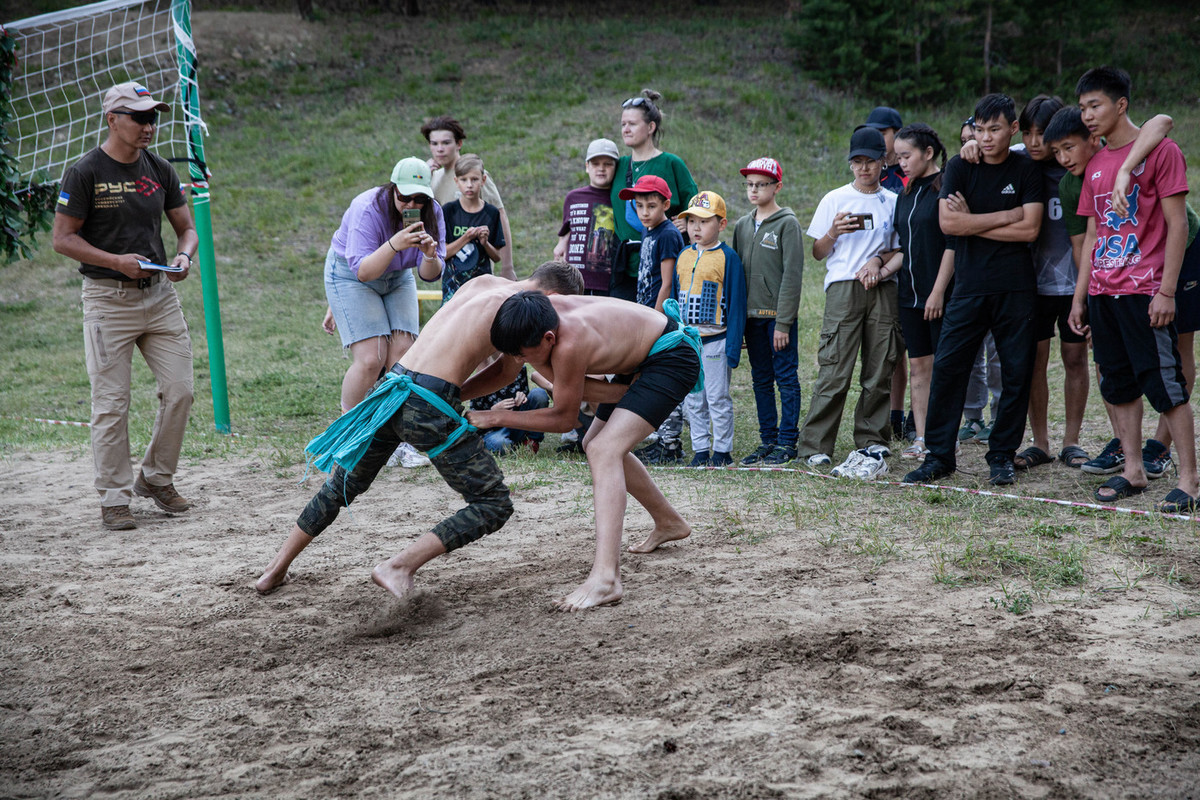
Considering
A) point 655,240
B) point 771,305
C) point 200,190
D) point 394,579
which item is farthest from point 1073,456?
point 200,190

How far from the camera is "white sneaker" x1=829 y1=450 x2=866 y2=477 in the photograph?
6.00 m

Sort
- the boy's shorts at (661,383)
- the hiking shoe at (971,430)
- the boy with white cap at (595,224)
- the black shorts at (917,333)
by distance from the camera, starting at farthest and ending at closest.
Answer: the hiking shoe at (971,430) → the boy with white cap at (595,224) → the black shorts at (917,333) → the boy's shorts at (661,383)

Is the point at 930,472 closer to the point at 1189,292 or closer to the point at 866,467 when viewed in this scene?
the point at 866,467

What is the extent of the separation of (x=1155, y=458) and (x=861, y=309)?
76.4 inches

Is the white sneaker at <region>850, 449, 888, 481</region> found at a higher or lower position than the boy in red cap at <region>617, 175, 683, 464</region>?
lower

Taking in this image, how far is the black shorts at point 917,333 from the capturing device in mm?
6277

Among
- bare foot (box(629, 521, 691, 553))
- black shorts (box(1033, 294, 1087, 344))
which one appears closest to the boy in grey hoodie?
black shorts (box(1033, 294, 1087, 344))

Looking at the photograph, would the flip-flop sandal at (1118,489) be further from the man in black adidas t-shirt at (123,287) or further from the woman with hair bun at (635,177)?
the man in black adidas t-shirt at (123,287)

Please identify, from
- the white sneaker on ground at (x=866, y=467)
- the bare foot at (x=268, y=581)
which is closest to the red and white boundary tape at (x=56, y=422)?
the bare foot at (x=268, y=581)

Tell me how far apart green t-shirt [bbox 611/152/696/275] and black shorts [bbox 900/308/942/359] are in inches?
67.4

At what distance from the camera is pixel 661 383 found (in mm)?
4207

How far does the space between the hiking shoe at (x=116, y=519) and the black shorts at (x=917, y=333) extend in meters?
4.77

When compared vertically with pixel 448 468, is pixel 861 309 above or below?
above

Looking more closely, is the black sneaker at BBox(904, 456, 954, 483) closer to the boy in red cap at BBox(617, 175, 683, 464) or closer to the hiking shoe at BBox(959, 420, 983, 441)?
the hiking shoe at BBox(959, 420, 983, 441)
